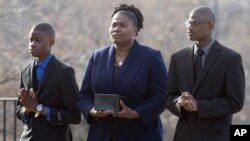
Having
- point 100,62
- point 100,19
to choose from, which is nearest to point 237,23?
point 100,19

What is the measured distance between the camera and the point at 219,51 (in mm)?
4328

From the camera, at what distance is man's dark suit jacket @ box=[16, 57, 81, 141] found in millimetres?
4719

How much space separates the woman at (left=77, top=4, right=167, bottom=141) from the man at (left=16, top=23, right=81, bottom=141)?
0.19 m

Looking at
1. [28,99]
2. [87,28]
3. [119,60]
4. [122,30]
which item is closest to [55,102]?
[28,99]

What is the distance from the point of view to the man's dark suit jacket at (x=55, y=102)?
15.5ft

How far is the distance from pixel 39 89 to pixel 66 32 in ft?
23.1

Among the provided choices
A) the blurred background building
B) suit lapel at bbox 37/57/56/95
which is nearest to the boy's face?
suit lapel at bbox 37/57/56/95

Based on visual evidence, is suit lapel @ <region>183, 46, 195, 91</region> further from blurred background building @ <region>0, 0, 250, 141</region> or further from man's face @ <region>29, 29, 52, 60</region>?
blurred background building @ <region>0, 0, 250, 141</region>

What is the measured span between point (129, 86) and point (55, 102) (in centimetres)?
64

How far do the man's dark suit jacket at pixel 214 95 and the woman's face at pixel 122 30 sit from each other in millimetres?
494

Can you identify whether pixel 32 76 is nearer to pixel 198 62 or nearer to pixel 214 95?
pixel 198 62

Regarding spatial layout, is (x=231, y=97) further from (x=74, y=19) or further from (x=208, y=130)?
(x=74, y=19)

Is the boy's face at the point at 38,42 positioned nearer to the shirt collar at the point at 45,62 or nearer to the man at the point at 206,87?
the shirt collar at the point at 45,62

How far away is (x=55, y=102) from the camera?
475 centimetres
